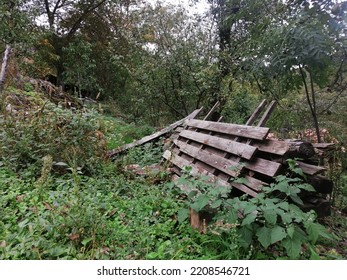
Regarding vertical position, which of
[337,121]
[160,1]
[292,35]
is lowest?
[337,121]

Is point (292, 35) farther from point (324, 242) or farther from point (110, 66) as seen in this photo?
point (110, 66)

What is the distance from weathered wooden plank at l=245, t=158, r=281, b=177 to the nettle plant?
0.16 metres

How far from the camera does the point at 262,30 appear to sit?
11.1 ft

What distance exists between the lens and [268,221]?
1.73 metres

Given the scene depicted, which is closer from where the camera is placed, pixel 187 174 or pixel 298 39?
pixel 187 174

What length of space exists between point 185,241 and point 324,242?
1.29 meters

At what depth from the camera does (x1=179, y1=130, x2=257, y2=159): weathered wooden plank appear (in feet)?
8.19

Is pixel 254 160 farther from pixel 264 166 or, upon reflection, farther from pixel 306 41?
pixel 306 41

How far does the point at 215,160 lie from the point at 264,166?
0.63m

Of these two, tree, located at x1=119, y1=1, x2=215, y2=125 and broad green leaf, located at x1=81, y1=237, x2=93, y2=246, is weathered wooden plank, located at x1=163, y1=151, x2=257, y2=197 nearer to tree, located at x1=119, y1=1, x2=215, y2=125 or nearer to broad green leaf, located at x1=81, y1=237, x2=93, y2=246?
broad green leaf, located at x1=81, y1=237, x2=93, y2=246

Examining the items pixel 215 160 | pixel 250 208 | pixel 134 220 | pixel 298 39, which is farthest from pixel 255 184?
pixel 298 39

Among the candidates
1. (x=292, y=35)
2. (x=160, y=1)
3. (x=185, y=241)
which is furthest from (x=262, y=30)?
(x=160, y=1)

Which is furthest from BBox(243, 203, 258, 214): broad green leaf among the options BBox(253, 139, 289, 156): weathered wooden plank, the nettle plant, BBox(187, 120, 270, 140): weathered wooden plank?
BBox(187, 120, 270, 140): weathered wooden plank

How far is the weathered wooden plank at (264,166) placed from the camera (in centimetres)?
223
